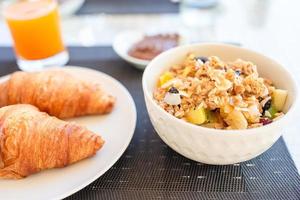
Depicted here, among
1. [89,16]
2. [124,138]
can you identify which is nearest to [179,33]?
[89,16]

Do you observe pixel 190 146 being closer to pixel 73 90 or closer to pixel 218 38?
pixel 73 90

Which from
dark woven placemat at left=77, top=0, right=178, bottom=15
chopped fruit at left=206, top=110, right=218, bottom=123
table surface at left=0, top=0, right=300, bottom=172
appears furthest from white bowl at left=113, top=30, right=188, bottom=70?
chopped fruit at left=206, top=110, right=218, bottom=123

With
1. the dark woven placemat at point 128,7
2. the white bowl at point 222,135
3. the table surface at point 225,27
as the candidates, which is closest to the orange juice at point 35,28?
the table surface at point 225,27

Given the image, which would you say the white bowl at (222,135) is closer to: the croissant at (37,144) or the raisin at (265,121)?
the raisin at (265,121)

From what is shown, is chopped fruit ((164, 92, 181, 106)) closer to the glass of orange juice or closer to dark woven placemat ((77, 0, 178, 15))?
the glass of orange juice

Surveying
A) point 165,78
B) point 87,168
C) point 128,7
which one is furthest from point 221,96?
point 128,7

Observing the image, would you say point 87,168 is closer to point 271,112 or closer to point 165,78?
point 165,78
